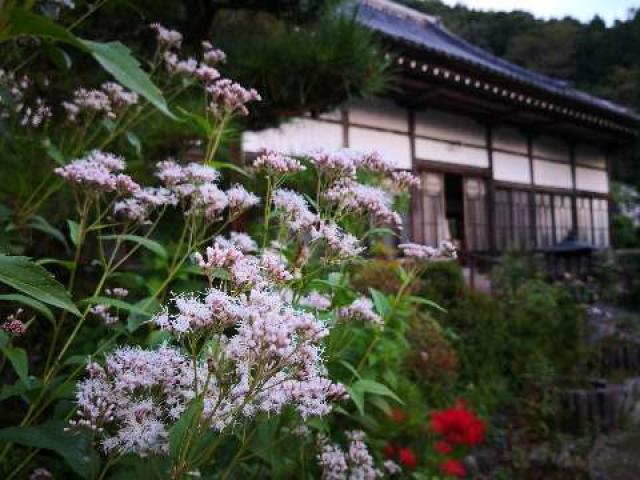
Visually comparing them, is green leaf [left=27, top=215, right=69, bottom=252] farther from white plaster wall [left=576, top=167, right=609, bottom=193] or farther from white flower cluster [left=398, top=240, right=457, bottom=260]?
white plaster wall [left=576, top=167, right=609, bottom=193]

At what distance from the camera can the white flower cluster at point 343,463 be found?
6.14 feet

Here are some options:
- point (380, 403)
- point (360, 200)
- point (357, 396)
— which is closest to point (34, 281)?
point (357, 396)

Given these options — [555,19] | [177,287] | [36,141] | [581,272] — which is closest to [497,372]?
[177,287]

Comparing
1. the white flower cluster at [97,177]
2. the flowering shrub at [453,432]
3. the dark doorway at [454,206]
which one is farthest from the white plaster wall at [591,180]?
the white flower cluster at [97,177]

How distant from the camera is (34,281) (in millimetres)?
883

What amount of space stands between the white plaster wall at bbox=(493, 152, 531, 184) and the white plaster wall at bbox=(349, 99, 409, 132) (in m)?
3.04

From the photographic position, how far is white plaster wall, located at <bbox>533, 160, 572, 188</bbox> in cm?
1402

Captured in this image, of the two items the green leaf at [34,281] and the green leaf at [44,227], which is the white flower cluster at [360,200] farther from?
the green leaf at [34,281]

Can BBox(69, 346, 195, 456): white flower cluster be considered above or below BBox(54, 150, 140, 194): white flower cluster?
below

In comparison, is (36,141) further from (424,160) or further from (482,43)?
(482,43)

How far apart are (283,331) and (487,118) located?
12.0 m

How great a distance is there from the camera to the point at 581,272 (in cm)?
1210

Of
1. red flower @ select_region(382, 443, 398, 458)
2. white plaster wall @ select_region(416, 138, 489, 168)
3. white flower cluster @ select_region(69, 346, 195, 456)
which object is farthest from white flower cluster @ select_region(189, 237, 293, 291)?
white plaster wall @ select_region(416, 138, 489, 168)

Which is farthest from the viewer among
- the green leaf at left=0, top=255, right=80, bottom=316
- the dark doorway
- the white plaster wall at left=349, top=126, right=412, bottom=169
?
the dark doorway
